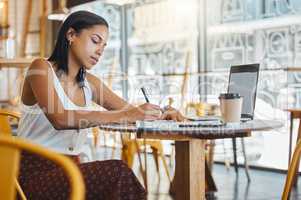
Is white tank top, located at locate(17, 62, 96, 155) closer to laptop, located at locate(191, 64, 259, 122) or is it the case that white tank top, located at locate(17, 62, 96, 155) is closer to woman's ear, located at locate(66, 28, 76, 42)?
woman's ear, located at locate(66, 28, 76, 42)

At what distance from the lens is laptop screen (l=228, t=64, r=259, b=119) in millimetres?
2424

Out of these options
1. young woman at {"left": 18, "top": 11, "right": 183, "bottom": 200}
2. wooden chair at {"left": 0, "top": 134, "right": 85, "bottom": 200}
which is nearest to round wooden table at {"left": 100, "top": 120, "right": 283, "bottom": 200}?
young woman at {"left": 18, "top": 11, "right": 183, "bottom": 200}

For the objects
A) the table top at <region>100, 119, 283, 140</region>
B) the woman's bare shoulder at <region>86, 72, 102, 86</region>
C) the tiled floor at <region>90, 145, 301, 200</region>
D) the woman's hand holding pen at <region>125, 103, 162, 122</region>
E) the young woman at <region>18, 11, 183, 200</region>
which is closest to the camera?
the young woman at <region>18, 11, 183, 200</region>

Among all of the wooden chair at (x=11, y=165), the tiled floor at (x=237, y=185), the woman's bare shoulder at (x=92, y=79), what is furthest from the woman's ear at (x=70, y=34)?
the tiled floor at (x=237, y=185)

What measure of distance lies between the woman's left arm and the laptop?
430 mm

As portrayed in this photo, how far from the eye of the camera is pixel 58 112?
1877mm

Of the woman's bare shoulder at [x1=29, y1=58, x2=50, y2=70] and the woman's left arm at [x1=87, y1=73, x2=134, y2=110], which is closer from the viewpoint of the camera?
the woman's bare shoulder at [x1=29, y1=58, x2=50, y2=70]

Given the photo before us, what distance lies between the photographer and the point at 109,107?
8.23 feet

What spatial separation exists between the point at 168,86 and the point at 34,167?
16.3 ft

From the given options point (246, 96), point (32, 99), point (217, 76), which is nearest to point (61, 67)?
point (32, 99)

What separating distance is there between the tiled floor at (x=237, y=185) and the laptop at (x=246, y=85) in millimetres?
1639

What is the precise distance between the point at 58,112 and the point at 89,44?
38 centimetres

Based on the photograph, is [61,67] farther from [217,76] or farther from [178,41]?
[178,41]

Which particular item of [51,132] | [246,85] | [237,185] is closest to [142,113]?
[51,132]
